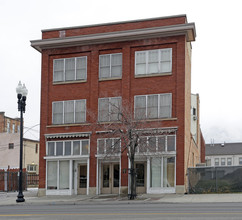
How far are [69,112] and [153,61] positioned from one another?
24.4 feet

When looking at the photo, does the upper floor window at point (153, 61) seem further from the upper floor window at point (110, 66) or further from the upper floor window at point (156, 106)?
the upper floor window at point (156, 106)

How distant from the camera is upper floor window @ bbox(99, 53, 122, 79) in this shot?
3419 cm

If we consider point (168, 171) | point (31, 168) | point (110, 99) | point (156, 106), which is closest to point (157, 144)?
point (168, 171)

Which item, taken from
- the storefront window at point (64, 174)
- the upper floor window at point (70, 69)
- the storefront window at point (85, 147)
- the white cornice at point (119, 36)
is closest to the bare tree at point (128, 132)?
the storefront window at point (85, 147)

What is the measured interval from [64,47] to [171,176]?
12676 millimetres

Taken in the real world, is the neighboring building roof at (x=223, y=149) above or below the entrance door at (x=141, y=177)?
above

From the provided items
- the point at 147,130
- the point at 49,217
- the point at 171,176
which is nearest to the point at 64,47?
the point at 147,130

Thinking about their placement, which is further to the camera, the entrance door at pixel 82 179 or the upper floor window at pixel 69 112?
the upper floor window at pixel 69 112

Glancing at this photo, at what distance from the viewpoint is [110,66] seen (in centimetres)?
3438

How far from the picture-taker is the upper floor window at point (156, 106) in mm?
32562

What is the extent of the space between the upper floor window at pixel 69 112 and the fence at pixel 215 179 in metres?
9.02

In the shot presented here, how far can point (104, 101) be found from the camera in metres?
34.1

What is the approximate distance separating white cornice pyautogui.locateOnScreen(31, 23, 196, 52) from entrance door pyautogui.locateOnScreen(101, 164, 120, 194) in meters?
9.25

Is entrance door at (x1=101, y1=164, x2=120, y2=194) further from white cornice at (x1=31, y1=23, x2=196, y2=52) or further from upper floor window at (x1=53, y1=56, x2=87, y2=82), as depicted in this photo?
white cornice at (x1=31, y1=23, x2=196, y2=52)
